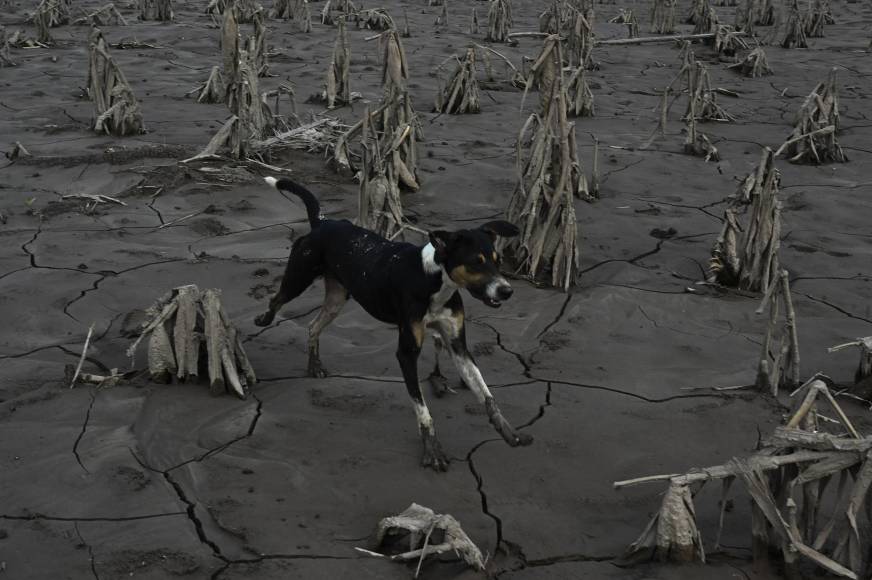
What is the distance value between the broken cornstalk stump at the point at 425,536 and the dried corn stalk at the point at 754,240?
3055 millimetres

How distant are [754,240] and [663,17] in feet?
Answer: 31.8

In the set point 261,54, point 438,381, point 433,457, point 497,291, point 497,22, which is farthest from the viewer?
point 497,22

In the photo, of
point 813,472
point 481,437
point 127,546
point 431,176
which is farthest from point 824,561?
point 431,176

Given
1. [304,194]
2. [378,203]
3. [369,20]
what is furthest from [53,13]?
[304,194]

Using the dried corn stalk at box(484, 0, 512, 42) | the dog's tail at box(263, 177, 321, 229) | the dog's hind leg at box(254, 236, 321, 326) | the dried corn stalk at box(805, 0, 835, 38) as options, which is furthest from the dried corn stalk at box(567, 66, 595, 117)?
the dried corn stalk at box(805, 0, 835, 38)

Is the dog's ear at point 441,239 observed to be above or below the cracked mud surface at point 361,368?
above

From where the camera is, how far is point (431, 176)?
306 inches

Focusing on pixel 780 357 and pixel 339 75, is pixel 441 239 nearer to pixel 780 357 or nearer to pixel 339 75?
pixel 780 357

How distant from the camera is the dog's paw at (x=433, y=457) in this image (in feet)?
12.9

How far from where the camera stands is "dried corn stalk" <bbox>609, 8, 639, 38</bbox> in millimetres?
13777

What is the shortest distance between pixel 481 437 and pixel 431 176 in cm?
390

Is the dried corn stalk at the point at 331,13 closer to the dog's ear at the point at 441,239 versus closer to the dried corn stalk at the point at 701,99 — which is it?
the dried corn stalk at the point at 701,99

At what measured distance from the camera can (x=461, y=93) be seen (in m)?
9.66

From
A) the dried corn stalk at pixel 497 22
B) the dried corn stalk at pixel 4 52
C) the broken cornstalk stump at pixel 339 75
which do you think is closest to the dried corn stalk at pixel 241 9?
the broken cornstalk stump at pixel 339 75
